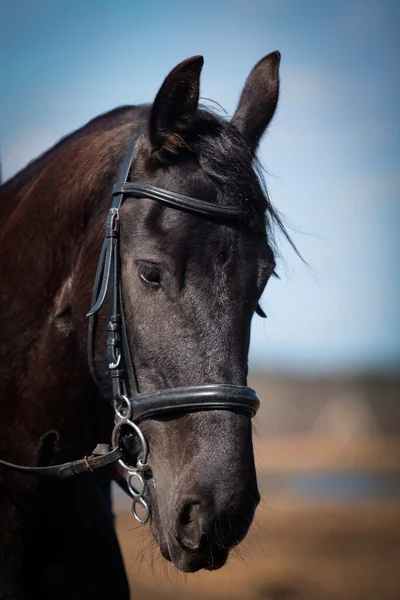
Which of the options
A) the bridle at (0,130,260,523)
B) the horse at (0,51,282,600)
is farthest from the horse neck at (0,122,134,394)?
the bridle at (0,130,260,523)

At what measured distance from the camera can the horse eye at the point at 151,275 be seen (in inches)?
94.9

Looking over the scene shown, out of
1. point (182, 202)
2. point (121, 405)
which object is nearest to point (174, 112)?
point (182, 202)

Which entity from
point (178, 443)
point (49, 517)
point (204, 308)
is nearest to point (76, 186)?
point (204, 308)

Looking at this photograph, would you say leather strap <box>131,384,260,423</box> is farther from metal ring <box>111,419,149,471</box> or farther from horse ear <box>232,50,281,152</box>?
horse ear <box>232,50,281,152</box>

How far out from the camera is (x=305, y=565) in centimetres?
803

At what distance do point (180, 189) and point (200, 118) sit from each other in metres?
0.30

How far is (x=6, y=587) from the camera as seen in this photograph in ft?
8.82

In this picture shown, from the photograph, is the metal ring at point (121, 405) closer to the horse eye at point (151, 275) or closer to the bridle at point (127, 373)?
the bridle at point (127, 373)

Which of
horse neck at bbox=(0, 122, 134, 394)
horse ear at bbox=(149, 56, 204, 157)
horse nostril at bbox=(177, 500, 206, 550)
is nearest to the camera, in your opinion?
horse nostril at bbox=(177, 500, 206, 550)

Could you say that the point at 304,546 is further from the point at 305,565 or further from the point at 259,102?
the point at 259,102

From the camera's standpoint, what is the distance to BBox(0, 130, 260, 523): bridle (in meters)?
2.29

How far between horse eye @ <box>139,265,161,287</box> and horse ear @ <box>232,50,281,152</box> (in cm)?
70

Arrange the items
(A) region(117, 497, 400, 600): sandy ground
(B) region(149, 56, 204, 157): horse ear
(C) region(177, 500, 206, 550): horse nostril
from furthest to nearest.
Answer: (A) region(117, 497, 400, 600): sandy ground, (B) region(149, 56, 204, 157): horse ear, (C) region(177, 500, 206, 550): horse nostril

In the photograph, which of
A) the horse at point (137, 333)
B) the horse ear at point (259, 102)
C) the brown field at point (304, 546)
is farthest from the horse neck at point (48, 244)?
the brown field at point (304, 546)
